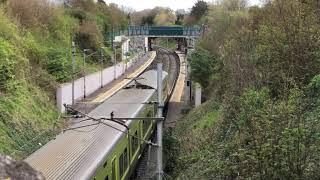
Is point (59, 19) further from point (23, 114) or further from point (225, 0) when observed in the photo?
point (23, 114)

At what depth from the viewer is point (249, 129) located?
1088cm

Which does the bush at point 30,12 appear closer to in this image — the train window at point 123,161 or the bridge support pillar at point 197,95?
the bridge support pillar at point 197,95

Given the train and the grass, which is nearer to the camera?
the train

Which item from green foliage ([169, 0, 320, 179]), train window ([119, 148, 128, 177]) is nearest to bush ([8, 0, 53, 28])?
green foliage ([169, 0, 320, 179])

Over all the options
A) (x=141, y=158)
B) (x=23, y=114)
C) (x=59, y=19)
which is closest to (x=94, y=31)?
(x=59, y=19)

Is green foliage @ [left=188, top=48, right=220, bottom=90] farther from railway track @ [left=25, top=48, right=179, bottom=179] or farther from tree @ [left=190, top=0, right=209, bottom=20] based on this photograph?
tree @ [left=190, top=0, right=209, bottom=20]

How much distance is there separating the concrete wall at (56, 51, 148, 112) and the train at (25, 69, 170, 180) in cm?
806

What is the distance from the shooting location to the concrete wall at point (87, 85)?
90.6 ft

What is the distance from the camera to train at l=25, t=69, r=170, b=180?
34.2ft

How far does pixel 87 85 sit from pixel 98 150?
23268 millimetres

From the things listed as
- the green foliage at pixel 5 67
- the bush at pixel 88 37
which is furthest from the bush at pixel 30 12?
the bush at pixel 88 37

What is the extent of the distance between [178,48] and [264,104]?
270 ft

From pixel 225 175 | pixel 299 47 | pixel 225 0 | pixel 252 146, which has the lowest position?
pixel 225 175

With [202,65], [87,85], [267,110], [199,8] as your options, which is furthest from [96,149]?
[199,8]
